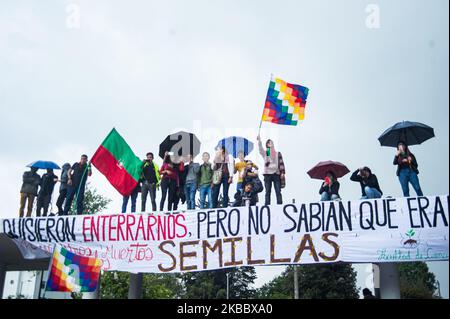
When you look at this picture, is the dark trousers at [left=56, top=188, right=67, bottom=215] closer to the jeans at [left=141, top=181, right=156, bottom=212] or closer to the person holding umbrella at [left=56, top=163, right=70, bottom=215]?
the person holding umbrella at [left=56, top=163, right=70, bottom=215]

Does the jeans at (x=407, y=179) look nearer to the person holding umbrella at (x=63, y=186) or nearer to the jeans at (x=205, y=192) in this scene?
the jeans at (x=205, y=192)

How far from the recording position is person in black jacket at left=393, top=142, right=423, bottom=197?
859 cm

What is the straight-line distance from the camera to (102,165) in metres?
10.5

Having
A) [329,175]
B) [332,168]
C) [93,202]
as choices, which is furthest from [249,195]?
[93,202]

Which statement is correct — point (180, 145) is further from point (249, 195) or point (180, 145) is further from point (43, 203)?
point (43, 203)

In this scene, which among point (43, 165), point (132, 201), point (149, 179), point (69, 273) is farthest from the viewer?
point (43, 165)

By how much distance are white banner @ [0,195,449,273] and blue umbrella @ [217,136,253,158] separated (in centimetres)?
227

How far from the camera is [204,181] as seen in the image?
32.4 ft

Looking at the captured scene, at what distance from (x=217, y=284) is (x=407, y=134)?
158ft

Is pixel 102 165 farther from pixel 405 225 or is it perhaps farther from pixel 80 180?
pixel 405 225

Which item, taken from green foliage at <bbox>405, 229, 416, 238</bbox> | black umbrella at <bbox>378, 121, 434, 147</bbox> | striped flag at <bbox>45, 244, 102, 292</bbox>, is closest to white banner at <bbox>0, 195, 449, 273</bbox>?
green foliage at <bbox>405, 229, 416, 238</bbox>

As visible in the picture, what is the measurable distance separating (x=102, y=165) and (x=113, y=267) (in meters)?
2.54
